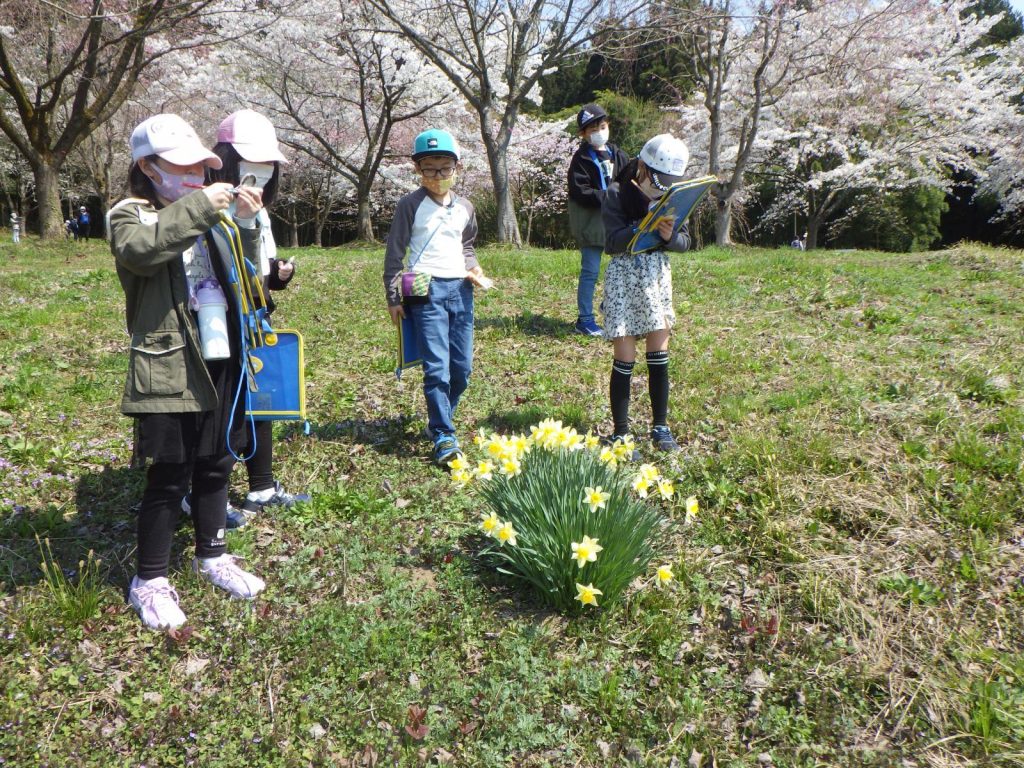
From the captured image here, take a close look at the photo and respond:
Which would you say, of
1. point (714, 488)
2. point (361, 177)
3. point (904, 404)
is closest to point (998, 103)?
point (361, 177)

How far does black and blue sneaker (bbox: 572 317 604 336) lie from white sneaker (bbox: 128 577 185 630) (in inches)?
177

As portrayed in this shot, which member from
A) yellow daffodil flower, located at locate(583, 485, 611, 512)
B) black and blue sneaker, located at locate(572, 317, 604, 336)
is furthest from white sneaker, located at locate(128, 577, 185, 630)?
black and blue sneaker, located at locate(572, 317, 604, 336)

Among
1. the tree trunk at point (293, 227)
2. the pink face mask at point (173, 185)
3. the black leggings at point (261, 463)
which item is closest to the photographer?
the pink face mask at point (173, 185)

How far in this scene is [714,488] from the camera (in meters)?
3.71

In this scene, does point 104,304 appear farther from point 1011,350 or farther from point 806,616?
point 1011,350

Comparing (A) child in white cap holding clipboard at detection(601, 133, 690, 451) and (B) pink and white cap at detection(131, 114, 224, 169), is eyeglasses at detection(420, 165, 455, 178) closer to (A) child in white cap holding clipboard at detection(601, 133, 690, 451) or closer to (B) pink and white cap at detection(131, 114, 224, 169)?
(A) child in white cap holding clipboard at detection(601, 133, 690, 451)

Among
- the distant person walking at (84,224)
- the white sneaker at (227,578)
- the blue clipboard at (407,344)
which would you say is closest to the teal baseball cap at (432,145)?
the blue clipboard at (407,344)

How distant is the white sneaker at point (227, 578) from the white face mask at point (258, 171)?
167cm

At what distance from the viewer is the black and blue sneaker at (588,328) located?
6449 millimetres

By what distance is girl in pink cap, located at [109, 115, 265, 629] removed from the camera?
7.64 ft

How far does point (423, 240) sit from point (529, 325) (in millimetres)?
2917

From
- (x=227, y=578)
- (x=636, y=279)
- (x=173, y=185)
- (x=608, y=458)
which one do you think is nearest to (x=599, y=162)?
(x=636, y=279)

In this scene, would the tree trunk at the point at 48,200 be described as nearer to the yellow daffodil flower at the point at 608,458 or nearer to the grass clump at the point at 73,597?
the grass clump at the point at 73,597

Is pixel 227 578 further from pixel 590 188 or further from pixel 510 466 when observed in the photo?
pixel 590 188
